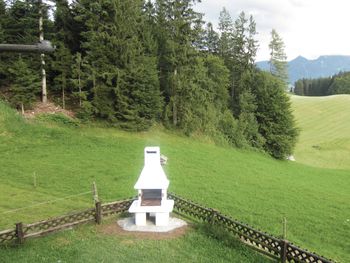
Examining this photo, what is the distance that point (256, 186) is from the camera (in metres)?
32.9

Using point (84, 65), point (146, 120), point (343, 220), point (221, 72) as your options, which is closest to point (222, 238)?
point (343, 220)

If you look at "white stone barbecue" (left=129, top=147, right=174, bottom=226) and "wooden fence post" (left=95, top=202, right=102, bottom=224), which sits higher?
"white stone barbecue" (left=129, top=147, right=174, bottom=226)

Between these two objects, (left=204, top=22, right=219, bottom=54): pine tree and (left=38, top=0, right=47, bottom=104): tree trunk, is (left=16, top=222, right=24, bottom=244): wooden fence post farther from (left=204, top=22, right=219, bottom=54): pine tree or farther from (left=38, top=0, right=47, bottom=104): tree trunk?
(left=204, top=22, right=219, bottom=54): pine tree

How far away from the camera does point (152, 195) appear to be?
21062 mm

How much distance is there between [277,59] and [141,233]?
156 feet

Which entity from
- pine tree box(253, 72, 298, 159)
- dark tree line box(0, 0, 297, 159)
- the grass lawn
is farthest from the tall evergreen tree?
the grass lawn

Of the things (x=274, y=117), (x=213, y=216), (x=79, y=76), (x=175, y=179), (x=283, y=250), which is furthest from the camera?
(x=274, y=117)

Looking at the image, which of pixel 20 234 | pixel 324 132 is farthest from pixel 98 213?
pixel 324 132

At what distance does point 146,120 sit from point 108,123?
441cm

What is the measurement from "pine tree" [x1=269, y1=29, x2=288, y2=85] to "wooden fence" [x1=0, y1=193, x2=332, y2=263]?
139 feet

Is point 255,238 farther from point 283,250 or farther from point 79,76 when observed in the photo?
point 79,76

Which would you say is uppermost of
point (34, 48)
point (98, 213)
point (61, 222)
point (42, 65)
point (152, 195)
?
point (42, 65)

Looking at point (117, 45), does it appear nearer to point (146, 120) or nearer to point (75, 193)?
point (146, 120)

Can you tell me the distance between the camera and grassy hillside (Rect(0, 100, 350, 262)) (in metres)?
22.8
